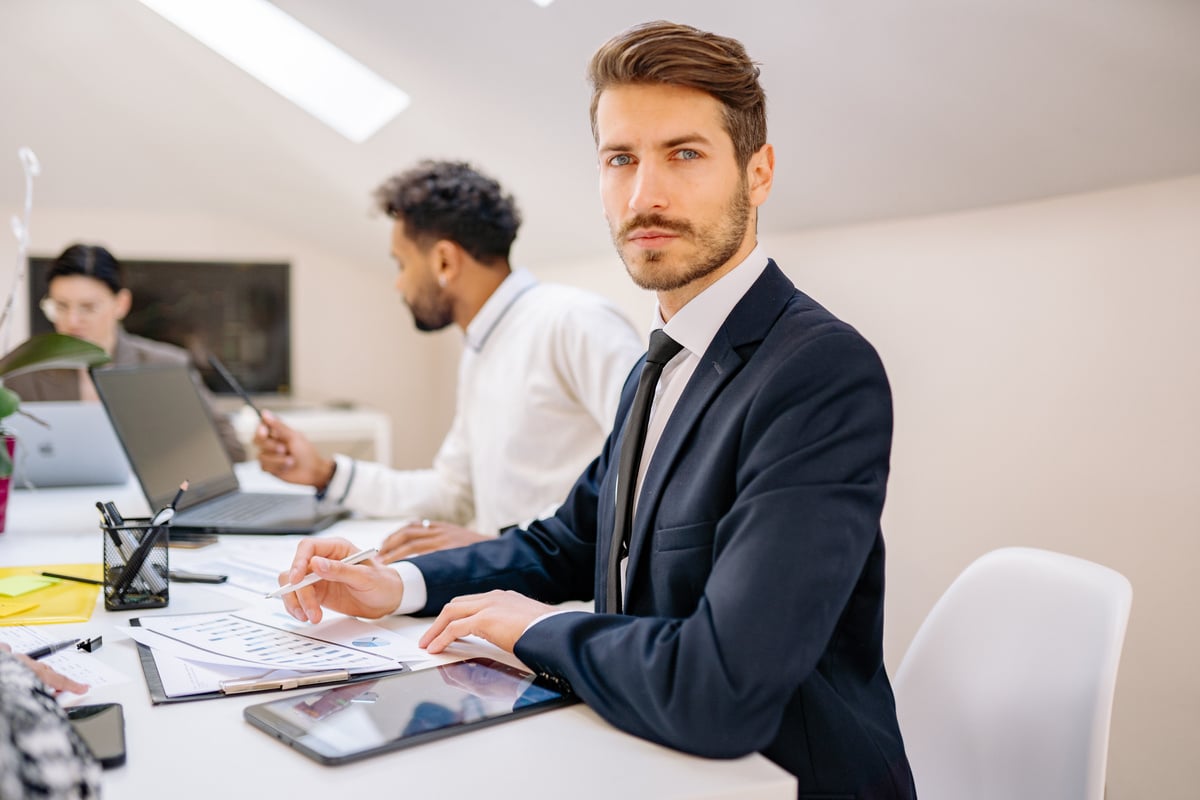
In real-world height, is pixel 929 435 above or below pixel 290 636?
above

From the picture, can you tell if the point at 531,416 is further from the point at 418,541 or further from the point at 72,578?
the point at 72,578

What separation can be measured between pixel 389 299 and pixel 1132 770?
4.27m

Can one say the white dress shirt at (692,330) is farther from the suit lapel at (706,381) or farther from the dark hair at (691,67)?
the dark hair at (691,67)

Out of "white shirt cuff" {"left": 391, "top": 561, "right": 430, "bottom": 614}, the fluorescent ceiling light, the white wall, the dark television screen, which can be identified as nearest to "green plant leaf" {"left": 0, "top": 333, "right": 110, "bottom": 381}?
"white shirt cuff" {"left": 391, "top": 561, "right": 430, "bottom": 614}

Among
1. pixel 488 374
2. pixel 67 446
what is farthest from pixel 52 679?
pixel 67 446

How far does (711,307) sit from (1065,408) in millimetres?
986

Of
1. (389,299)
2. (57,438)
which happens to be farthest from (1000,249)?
(389,299)

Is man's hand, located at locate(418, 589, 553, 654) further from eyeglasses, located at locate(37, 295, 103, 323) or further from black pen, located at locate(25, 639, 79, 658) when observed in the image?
eyeglasses, located at locate(37, 295, 103, 323)

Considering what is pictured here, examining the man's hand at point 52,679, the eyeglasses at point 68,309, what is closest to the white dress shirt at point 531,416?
the man's hand at point 52,679

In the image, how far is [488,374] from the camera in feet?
7.63

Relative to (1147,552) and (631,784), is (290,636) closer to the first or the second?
(631,784)

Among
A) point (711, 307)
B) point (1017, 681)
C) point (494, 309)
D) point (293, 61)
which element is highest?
point (293, 61)

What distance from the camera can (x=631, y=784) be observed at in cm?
80

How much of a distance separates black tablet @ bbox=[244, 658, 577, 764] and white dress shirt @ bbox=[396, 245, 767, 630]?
0.75 ft
